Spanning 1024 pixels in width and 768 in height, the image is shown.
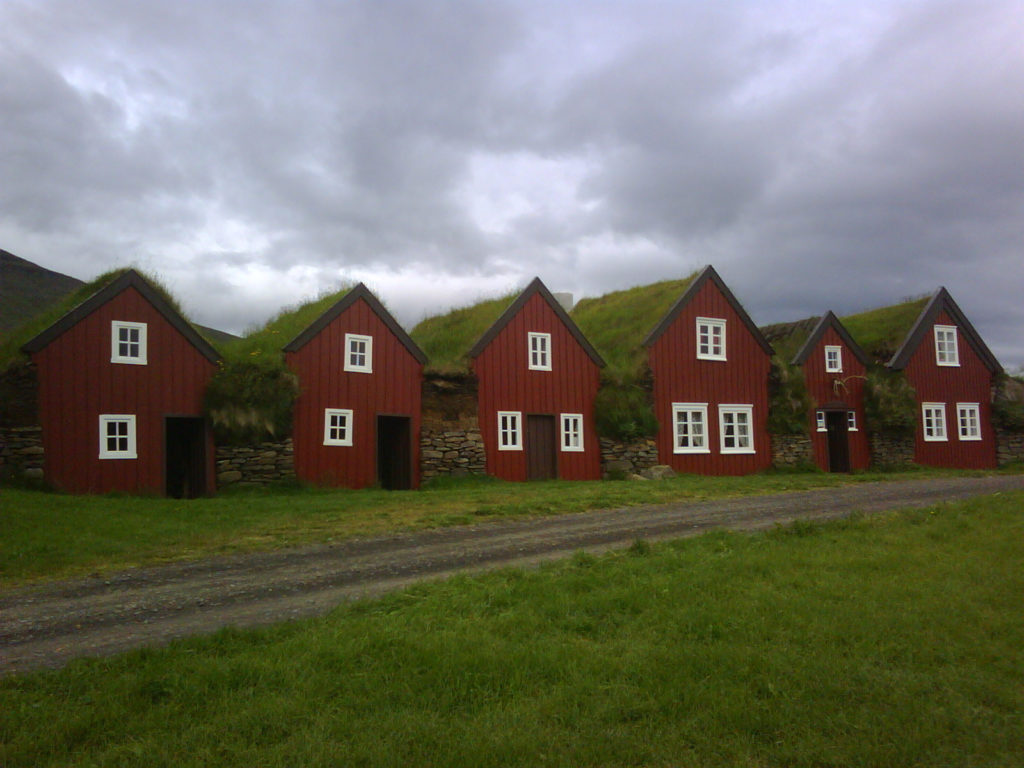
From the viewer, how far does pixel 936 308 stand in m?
34.9

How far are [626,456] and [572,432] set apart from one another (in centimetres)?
217

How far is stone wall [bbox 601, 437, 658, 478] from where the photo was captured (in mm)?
27547

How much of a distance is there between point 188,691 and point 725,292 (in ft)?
93.2

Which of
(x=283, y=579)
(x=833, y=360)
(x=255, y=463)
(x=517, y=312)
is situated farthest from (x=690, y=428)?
(x=283, y=579)

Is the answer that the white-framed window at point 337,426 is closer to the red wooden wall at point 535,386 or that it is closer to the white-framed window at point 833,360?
the red wooden wall at point 535,386

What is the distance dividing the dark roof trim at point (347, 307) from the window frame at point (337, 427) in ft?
7.36

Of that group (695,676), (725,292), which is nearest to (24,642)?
(695,676)

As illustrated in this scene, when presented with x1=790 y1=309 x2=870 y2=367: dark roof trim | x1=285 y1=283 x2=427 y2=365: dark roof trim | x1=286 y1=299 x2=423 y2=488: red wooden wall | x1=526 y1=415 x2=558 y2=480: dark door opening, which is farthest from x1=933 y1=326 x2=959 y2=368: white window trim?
x1=286 y1=299 x2=423 y2=488: red wooden wall

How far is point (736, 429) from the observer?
3017 centimetres

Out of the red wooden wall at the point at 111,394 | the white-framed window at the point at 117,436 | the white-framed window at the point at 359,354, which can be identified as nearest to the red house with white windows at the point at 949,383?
the white-framed window at the point at 359,354

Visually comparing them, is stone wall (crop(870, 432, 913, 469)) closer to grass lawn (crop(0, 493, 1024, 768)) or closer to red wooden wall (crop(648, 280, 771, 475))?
red wooden wall (crop(648, 280, 771, 475))

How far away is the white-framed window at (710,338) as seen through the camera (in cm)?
3010

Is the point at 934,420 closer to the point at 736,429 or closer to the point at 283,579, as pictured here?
the point at 736,429

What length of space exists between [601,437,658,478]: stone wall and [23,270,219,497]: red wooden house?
13.4 metres
